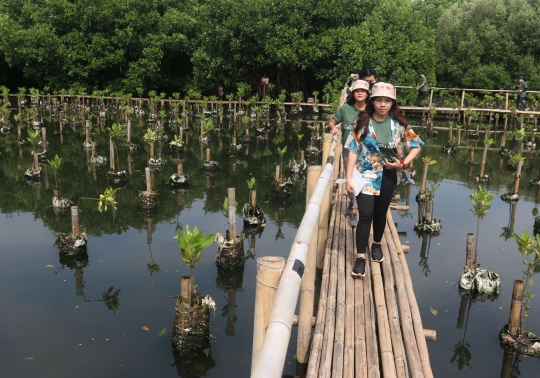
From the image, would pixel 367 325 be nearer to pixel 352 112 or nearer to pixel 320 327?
pixel 320 327

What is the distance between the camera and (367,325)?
415 centimetres

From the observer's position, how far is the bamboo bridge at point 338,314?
2.45 m

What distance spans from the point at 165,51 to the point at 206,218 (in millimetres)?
24466

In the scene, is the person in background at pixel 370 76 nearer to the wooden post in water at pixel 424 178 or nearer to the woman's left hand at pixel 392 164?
the woman's left hand at pixel 392 164

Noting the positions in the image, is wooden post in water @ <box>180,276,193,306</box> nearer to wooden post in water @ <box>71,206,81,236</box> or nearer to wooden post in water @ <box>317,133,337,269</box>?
wooden post in water @ <box>317,133,337,269</box>

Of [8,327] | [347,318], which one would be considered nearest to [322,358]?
[347,318]

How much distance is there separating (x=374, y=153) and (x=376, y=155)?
27 mm

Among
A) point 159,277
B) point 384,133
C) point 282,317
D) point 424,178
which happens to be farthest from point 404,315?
point 424,178

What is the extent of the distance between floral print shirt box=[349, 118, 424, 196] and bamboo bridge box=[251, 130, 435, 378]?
326mm

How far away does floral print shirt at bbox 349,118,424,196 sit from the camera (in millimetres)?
4723

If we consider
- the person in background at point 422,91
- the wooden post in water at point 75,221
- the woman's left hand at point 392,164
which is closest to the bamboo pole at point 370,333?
the woman's left hand at point 392,164

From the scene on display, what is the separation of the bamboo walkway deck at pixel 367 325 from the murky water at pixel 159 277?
145cm

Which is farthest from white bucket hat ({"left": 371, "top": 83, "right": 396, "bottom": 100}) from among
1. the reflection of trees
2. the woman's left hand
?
the reflection of trees

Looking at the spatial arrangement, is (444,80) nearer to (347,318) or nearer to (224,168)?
(224,168)
